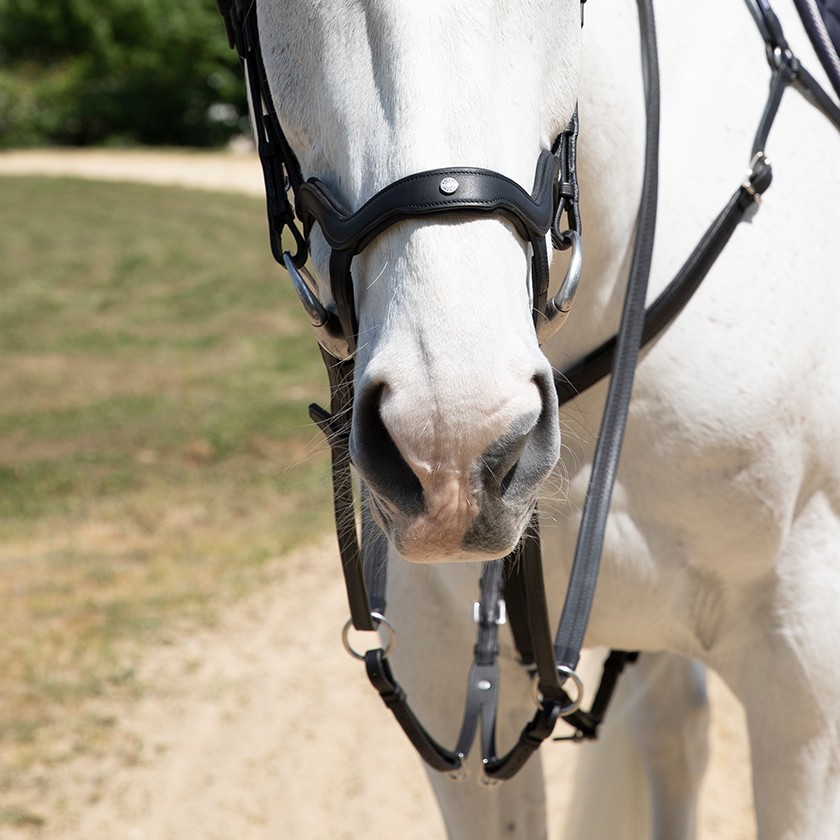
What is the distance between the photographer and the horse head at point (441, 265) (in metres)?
1.07

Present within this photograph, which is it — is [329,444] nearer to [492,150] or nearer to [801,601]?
[492,150]

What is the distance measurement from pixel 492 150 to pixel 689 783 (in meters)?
2.03

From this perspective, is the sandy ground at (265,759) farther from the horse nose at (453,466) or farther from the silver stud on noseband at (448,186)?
the silver stud on noseband at (448,186)

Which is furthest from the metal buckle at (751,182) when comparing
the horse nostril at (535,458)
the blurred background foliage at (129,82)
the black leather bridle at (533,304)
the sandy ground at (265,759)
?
the blurred background foliage at (129,82)

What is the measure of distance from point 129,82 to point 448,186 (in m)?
19.8

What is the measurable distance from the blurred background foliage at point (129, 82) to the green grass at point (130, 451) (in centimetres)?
828

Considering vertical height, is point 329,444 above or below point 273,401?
above

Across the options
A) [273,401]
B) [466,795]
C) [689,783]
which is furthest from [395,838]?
[273,401]

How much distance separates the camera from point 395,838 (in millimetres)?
3207

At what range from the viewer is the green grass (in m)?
4.09

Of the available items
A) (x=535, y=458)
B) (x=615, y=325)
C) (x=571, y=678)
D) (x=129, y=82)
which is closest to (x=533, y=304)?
(x=535, y=458)

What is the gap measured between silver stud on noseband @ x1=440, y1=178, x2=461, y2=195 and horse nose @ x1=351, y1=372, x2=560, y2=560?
7.8 inches

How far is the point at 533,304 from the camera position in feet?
3.95

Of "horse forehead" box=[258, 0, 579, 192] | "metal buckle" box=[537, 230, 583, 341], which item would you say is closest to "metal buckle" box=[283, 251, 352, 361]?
"horse forehead" box=[258, 0, 579, 192]
